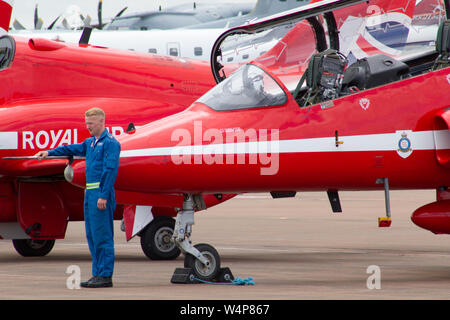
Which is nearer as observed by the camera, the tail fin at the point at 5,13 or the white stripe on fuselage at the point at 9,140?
the white stripe on fuselage at the point at 9,140

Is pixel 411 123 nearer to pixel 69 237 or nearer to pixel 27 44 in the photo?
pixel 27 44

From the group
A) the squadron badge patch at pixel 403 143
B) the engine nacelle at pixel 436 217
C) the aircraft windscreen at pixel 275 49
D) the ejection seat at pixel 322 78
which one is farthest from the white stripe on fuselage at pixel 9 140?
the engine nacelle at pixel 436 217

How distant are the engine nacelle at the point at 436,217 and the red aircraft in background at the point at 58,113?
3448 millimetres

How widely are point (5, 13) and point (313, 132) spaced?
6.24 meters

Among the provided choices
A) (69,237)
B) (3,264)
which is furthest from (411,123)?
(69,237)

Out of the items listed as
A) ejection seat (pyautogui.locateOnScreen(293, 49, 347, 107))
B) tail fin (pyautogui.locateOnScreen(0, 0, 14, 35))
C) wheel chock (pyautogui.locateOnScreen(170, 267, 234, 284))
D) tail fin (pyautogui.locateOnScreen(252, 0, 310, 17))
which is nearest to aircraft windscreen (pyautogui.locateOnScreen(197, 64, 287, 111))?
ejection seat (pyautogui.locateOnScreen(293, 49, 347, 107))

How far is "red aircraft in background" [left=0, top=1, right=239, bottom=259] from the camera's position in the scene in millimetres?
13237

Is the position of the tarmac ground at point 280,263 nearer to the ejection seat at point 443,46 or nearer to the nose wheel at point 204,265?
the nose wheel at point 204,265

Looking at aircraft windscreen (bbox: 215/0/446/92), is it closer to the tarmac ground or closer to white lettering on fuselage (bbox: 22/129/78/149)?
the tarmac ground

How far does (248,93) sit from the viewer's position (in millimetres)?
10188

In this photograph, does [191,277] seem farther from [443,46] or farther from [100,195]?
[443,46]

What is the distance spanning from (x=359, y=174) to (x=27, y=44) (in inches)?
244

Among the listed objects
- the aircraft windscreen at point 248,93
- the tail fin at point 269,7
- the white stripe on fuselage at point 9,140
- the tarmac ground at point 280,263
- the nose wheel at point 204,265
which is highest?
the tail fin at point 269,7

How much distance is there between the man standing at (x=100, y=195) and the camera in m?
9.34
